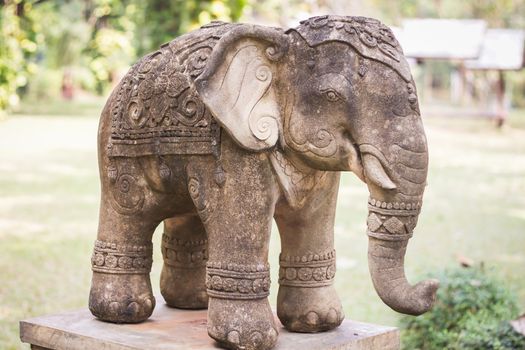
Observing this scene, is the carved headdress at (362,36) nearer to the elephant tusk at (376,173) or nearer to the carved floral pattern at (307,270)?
the elephant tusk at (376,173)

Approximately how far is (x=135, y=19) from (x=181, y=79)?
5.08m

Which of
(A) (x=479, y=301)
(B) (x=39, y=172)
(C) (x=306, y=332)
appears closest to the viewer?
(C) (x=306, y=332)

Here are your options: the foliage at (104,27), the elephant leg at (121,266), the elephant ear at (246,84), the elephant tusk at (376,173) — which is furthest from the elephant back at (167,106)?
the foliage at (104,27)

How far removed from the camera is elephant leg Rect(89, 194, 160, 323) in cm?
307

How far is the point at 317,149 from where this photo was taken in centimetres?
268

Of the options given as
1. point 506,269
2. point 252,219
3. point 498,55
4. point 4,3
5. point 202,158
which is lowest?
point 506,269

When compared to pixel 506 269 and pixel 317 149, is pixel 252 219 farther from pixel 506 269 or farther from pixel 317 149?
pixel 506 269

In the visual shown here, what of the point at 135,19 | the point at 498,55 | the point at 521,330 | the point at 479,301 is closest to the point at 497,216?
the point at 135,19

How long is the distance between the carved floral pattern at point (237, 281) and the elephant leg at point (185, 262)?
56cm

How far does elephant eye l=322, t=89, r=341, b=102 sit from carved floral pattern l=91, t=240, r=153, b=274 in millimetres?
914

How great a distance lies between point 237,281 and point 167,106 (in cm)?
62

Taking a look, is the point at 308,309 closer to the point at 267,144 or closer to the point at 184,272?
the point at 184,272

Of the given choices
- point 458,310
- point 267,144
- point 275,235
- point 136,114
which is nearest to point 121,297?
point 136,114

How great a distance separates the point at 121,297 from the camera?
3.07 metres
